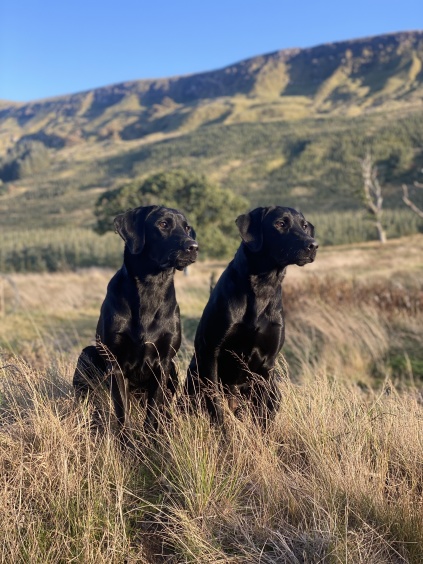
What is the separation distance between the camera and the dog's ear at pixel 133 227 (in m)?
2.98

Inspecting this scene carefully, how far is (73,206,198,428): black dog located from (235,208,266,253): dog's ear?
13.2 inches

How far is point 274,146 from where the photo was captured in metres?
89.6

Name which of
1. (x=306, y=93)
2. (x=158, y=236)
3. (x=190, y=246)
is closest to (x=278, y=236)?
(x=190, y=246)

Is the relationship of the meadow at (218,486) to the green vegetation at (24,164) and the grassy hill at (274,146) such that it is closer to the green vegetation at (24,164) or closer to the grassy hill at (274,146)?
the grassy hill at (274,146)

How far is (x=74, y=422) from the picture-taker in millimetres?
2678

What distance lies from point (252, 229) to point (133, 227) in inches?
29.6

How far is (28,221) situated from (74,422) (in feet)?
222

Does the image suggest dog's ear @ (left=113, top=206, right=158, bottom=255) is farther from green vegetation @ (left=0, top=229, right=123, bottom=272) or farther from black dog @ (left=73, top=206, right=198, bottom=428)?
green vegetation @ (left=0, top=229, right=123, bottom=272)

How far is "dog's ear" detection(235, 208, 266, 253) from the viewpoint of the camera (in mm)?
3109

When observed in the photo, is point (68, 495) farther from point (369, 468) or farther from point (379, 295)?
point (379, 295)

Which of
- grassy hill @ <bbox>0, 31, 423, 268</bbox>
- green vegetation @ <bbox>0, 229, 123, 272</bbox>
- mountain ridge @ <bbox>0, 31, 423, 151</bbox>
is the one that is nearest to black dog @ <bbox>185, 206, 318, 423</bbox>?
green vegetation @ <bbox>0, 229, 123, 272</bbox>

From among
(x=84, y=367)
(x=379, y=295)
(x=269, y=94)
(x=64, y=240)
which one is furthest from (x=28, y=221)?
(x=269, y=94)

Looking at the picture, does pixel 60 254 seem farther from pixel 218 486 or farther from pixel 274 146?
pixel 274 146

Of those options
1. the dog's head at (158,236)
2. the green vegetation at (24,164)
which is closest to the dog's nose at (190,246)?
the dog's head at (158,236)
